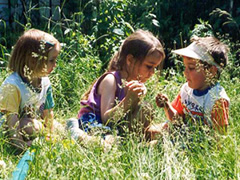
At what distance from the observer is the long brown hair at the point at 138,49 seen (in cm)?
345

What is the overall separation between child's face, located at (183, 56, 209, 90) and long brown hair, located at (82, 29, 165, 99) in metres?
0.29

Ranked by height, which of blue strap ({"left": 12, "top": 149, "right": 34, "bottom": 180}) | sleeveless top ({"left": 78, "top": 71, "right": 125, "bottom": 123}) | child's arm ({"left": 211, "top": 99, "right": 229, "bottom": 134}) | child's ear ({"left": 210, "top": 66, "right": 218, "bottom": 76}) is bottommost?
sleeveless top ({"left": 78, "top": 71, "right": 125, "bottom": 123})

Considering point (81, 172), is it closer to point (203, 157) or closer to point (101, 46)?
point (203, 157)

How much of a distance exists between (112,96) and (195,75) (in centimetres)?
61

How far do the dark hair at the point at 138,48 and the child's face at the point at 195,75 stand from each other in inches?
11.6

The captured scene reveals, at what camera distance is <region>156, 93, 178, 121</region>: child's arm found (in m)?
3.18

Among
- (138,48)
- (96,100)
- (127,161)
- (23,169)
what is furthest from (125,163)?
(138,48)

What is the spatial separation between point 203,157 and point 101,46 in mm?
2628

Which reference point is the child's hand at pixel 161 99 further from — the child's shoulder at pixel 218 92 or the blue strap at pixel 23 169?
the blue strap at pixel 23 169

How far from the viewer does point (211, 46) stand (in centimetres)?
326

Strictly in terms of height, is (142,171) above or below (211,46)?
below

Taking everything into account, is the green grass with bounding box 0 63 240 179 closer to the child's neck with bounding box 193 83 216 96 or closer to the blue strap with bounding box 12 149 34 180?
the blue strap with bounding box 12 149 34 180

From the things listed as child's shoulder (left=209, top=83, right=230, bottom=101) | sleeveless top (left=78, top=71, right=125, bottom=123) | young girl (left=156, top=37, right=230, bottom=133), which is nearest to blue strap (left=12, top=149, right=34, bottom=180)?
sleeveless top (left=78, top=71, right=125, bottom=123)

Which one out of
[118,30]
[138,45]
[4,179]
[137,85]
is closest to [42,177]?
[4,179]
